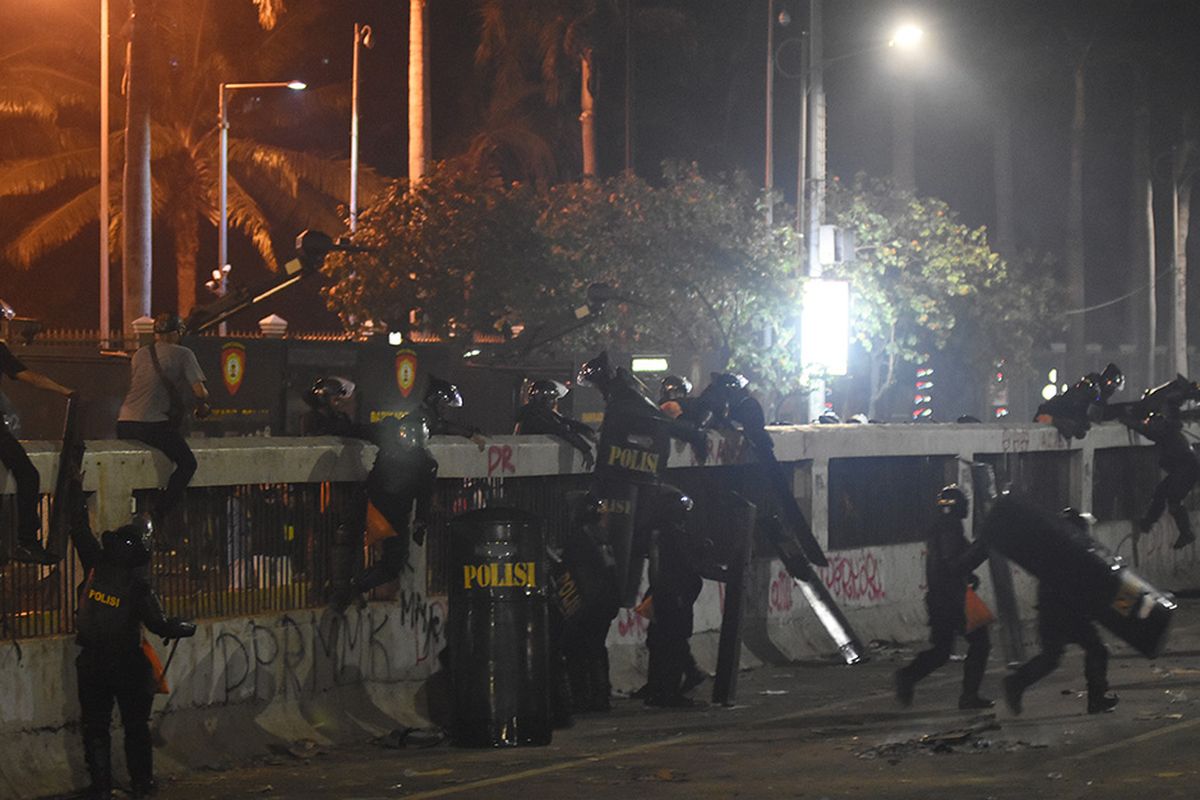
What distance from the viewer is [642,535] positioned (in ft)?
42.4

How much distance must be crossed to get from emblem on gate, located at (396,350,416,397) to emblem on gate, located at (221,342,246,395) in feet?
8.26

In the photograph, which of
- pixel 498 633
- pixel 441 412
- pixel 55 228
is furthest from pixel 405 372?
pixel 55 228

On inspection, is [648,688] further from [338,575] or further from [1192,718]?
[1192,718]

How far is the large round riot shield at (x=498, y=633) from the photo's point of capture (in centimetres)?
1098

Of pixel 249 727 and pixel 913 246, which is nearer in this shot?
pixel 249 727

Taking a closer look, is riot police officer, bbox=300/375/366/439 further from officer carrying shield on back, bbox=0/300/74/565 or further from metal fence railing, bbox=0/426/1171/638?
officer carrying shield on back, bbox=0/300/74/565

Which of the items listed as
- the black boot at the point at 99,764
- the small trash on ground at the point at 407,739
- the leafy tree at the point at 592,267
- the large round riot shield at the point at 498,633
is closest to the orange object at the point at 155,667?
the black boot at the point at 99,764

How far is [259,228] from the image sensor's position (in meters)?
47.7

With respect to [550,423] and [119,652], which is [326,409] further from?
[119,652]

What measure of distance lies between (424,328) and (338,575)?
96.3 feet

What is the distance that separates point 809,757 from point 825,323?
58.5 feet

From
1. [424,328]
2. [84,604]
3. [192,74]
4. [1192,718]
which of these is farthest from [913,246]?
[84,604]

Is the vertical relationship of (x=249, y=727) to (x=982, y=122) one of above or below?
below

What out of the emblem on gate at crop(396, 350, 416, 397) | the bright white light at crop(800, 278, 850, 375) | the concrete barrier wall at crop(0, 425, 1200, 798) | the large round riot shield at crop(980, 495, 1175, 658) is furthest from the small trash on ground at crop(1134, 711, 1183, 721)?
the bright white light at crop(800, 278, 850, 375)
